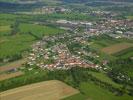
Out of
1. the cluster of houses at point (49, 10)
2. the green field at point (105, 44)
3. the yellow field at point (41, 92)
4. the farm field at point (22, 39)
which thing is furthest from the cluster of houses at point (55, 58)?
the cluster of houses at point (49, 10)

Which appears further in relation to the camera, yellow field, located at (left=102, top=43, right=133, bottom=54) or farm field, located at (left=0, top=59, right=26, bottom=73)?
yellow field, located at (left=102, top=43, right=133, bottom=54)

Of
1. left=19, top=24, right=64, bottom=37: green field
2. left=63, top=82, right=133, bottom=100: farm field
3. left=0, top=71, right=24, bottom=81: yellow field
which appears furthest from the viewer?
left=19, top=24, right=64, bottom=37: green field

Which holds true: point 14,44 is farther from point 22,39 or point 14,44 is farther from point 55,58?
point 55,58

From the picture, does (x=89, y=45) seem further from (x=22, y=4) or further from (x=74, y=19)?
(x=22, y=4)

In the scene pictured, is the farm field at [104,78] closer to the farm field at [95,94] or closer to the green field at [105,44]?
the farm field at [95,94]

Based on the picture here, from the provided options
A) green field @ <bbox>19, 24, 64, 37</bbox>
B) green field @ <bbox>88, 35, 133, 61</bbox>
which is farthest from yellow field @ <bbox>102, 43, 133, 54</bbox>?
green field @ <bbox>19, 24, 64, 37</bbox>

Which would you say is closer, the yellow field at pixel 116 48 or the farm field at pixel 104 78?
the farm field at pixel 104 78

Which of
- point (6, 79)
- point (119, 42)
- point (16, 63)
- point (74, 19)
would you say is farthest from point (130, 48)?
point (74, 19)

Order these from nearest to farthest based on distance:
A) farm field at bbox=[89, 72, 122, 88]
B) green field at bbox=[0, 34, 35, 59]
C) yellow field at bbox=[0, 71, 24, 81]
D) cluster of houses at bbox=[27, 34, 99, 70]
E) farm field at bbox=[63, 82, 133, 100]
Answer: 1. farm field at bbox=[63, 82, 133, 100]
2. farm field at bbox=[89, 72, 122, 88]
3. yellow field at bbox=[0, 71, 24, 81]
4. cluster of houses at bbox=[27, 34, 99, 70]
5. green field at bbox=[0, 34, 35, 59]

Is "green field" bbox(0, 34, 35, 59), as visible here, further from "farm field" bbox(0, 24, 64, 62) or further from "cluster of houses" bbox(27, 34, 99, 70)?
"cluster of houses" bbox(27, 34, 99, 70)
